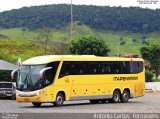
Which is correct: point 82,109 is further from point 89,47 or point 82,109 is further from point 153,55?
point 153,55

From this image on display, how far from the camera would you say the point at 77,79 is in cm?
3706

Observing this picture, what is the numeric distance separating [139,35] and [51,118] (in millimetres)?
130314

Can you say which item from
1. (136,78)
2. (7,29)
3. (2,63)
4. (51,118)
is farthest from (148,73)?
(7,29)

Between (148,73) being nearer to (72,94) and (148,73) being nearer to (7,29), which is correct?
(72,94)

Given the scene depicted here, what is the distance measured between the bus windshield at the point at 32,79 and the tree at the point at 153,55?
200ft

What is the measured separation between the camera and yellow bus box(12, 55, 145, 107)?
34812 mm

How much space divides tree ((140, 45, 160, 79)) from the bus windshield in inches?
2398

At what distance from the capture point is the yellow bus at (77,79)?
34812 mm

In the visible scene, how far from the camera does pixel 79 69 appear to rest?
1470 inches

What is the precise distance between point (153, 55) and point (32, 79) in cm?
6207

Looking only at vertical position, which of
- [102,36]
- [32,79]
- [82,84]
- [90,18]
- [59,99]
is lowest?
[59,99]

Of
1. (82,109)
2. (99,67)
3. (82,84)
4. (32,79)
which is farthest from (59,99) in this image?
(99,67)

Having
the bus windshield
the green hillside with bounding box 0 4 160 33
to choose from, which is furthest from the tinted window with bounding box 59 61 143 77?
the green hillside with bounding box 0 4 160 33

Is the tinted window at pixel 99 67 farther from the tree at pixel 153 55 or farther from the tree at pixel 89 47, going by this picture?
the tree at pixel 153 55
